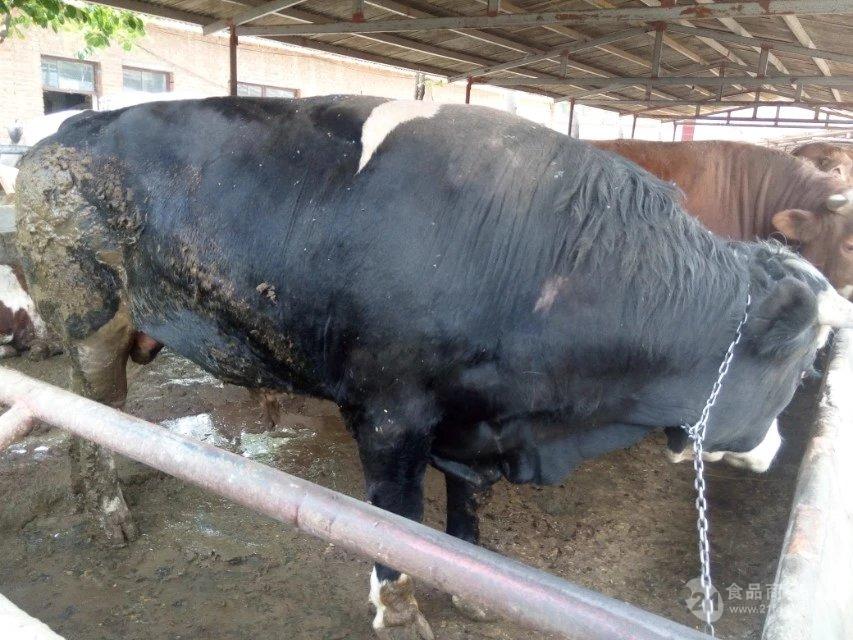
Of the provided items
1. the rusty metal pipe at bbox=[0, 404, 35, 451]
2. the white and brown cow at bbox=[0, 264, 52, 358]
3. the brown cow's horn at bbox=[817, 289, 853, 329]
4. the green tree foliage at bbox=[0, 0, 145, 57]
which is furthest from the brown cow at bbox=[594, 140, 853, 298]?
the white and brown cow at bbox=[0, 264, 52, 358]

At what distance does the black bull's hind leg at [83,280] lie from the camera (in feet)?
9.33

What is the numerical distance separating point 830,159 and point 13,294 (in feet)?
26.5

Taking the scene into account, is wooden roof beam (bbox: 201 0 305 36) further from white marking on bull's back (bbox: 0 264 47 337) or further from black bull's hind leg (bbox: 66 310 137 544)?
black bull's hind leg (bbox: 66 310 137 544)

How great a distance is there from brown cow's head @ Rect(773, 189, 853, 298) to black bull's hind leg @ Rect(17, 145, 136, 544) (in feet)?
14.5

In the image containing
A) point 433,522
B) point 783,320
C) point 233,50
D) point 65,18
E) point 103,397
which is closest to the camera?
point 783,320

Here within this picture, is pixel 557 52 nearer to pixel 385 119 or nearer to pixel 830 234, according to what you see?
pixel 830 234

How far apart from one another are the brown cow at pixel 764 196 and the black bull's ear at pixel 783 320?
9.77 feet

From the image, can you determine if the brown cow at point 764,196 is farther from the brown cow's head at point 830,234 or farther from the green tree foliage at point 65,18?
the green tree foliage at point 65,18

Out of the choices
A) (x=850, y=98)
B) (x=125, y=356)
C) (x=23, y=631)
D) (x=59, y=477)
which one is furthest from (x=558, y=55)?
(x=850, y=98)

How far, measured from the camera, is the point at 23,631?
1.12 metres

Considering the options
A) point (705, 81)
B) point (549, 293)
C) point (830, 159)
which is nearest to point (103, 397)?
point (549, 293)

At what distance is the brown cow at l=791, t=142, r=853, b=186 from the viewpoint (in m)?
6.50

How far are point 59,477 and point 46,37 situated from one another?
13798mm

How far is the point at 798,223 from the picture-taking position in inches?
182
